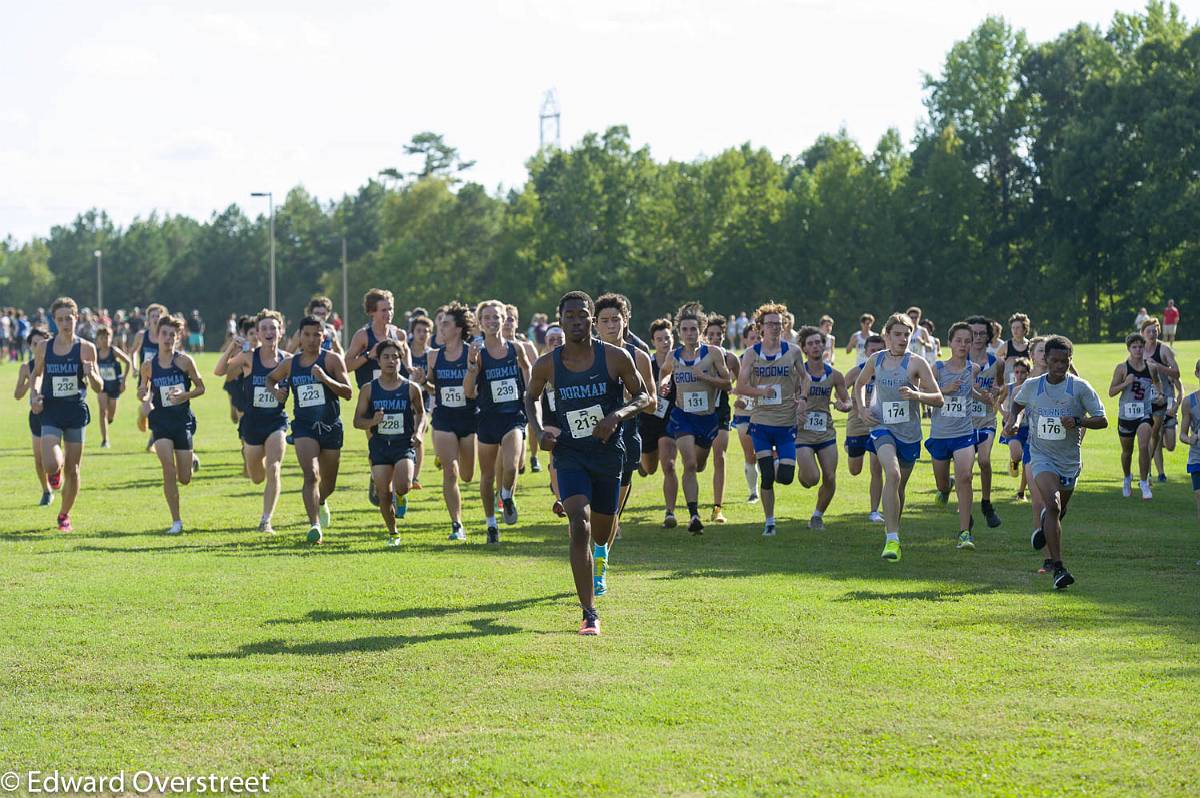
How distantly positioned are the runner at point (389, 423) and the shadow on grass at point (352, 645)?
4.05 m

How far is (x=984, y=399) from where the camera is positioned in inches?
603

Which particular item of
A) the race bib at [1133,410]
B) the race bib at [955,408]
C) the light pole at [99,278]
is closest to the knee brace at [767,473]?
the race bib at [955,408]

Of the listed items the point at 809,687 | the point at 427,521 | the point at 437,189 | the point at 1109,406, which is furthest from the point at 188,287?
the point at 809,687

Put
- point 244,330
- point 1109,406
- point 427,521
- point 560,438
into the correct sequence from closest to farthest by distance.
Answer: point 560,438 → point 427,521 → point 244,330 → point 1109,406

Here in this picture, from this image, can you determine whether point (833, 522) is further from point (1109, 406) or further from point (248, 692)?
point (1109, 406)

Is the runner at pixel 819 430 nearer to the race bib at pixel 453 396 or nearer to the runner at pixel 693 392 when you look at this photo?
the runner at pixel 693 392

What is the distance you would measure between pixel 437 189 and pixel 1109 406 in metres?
79.3

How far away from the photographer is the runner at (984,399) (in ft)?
48.3

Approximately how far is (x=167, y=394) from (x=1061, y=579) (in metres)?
8.31

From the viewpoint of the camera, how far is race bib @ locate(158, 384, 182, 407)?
1403 cm

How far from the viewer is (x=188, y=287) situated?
126812mm

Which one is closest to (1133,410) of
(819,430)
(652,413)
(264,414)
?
(819,430)

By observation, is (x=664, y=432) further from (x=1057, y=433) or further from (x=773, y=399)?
(x=1057, y=433)

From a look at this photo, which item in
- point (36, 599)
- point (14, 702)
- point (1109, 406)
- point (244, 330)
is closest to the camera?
point (14, 702)
